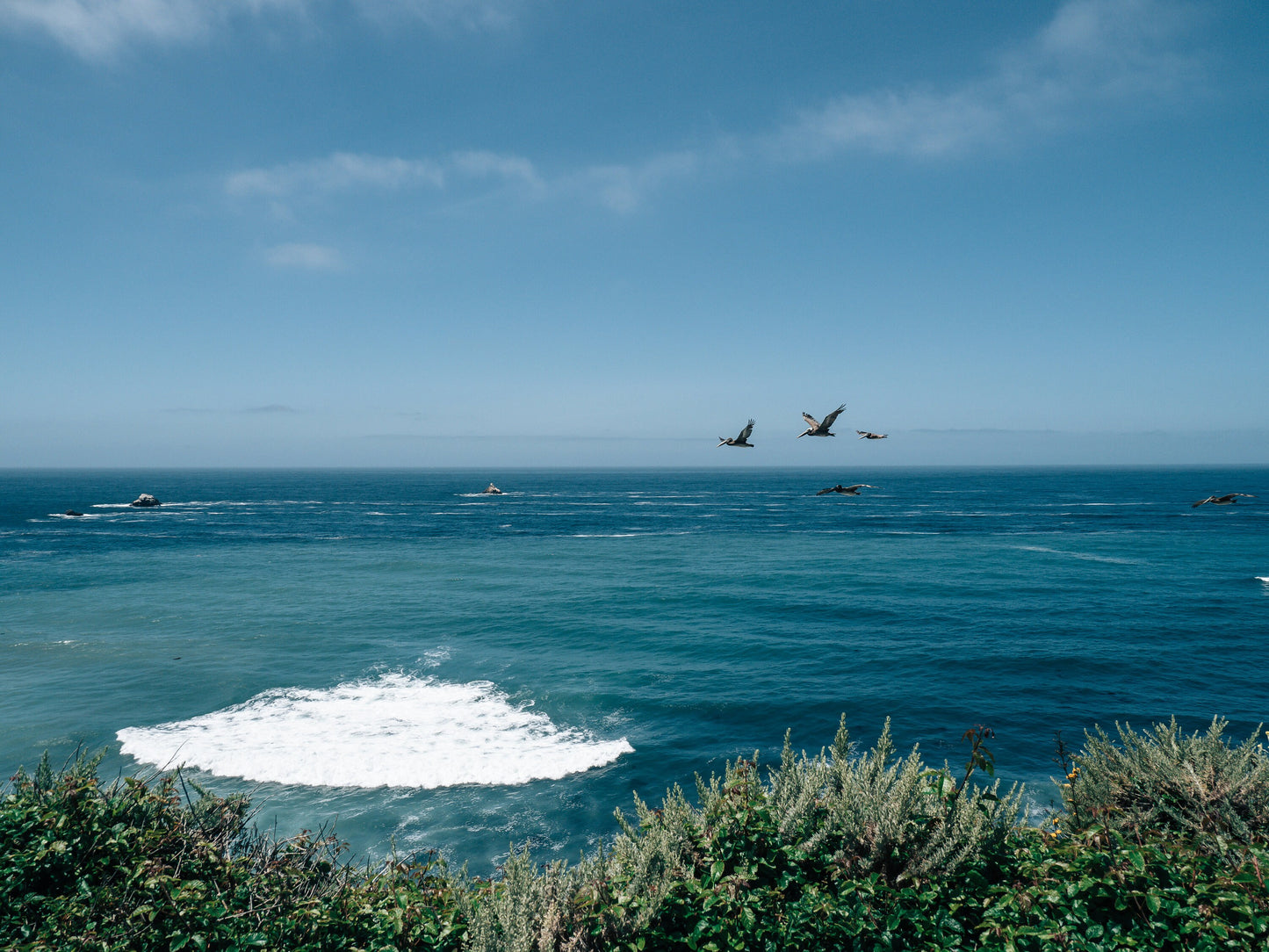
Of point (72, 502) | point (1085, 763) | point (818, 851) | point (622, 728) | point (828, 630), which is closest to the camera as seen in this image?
point (818, 851)

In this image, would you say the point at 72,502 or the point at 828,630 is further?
the point at 72,502

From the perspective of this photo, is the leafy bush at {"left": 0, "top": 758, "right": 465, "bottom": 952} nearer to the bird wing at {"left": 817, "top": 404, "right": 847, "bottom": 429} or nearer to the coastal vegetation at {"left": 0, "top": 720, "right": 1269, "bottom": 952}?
the coastal vegetation at {"left": 0, "top": 720, "right": 1269, "bottom": 952}

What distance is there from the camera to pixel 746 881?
5.31 meters

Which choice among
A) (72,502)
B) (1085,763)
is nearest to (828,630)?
(1085,763)

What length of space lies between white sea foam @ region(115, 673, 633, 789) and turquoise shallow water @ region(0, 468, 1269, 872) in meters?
0.11

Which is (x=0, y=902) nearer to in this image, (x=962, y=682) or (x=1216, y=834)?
(x=1216, y=834)

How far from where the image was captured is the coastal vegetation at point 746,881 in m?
4.82

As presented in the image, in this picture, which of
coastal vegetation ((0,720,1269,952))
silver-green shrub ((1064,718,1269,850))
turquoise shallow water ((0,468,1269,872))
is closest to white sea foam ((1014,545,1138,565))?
turquoise shallow water ((0,468,1269,872))

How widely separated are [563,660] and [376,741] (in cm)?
907

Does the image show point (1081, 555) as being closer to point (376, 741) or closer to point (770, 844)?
point (376, 741)

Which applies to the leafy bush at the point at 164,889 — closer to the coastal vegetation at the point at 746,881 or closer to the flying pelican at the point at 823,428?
the coastal vegetation at the point at 746,881

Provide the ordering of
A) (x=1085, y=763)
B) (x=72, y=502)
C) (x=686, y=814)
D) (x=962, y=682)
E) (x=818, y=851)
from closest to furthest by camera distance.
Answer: (x=818, y=851), (x=686, y=814), (x=1085, y=763), (x=962, y=682), (x=72, y=502)

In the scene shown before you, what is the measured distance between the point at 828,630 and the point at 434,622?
19.7 metres

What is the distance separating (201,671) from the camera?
24516 millimetres
